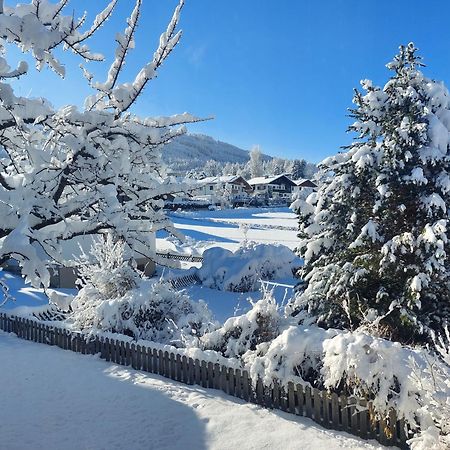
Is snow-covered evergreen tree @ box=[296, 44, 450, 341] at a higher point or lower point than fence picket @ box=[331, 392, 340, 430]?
higher

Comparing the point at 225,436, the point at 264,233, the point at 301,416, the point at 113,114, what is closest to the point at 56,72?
the point at 113,114

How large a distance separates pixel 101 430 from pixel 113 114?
6.09 metres

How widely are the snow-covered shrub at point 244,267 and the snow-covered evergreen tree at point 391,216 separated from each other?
1079 cm

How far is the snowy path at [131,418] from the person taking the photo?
7023 mm

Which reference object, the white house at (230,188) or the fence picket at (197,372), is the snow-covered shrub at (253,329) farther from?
the white house at (230,188)

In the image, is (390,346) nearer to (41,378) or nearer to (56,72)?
A: (56,72)

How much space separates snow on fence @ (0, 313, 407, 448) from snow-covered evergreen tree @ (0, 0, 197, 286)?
4937 mm

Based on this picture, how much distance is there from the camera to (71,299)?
14219 millimetres

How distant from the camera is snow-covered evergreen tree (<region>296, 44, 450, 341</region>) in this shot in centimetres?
958

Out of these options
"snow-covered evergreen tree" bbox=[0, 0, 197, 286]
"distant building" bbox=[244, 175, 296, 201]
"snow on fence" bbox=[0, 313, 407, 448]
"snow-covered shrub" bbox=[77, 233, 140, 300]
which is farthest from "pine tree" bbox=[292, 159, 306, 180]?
"snow-covered evergreen tree" bbox=[0, 0, 197, 286]

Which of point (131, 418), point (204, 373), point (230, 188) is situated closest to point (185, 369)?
point (204, 373)

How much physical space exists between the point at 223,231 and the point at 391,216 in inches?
1599

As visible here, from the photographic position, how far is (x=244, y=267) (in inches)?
885

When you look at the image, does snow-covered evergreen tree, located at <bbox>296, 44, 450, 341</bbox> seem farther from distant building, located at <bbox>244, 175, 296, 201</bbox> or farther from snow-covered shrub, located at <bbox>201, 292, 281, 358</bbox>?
distant building, located at <bbox>244, 175, 296, 201</bbox>
